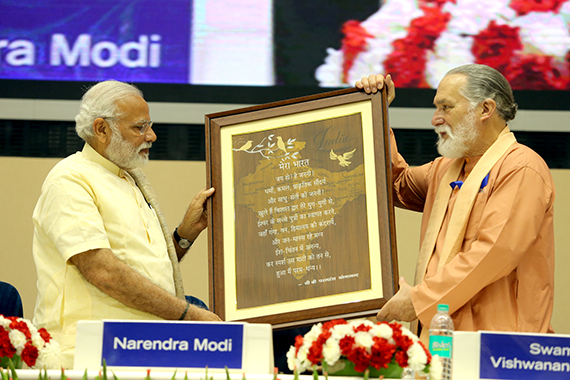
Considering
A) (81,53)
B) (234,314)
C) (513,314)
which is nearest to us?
(513,314)

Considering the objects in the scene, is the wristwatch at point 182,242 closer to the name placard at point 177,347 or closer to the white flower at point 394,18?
the name placard at point 177,347

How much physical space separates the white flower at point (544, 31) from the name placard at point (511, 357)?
10.0 ft

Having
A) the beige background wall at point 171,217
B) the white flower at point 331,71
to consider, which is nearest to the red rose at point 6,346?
the beige background wall at point 171,217

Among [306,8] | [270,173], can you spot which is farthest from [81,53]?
[270,173]

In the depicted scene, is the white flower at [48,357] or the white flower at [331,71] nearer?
the white flower at [48,357]

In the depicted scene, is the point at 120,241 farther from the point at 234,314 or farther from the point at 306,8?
the point at 306,8

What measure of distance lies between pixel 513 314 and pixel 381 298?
20.8 inches

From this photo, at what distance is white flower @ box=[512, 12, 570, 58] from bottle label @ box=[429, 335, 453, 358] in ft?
9.82

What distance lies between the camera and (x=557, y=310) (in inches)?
173

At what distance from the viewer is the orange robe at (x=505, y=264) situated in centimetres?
239

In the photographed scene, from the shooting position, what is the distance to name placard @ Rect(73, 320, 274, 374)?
1841mm

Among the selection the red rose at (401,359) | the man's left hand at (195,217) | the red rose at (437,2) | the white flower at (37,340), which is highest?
the red rose at (437,2)

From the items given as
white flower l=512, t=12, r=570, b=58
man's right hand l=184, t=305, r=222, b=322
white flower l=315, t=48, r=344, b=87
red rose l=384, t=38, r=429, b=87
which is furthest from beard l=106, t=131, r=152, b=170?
white flower l=512, t=12, r=570, b=58

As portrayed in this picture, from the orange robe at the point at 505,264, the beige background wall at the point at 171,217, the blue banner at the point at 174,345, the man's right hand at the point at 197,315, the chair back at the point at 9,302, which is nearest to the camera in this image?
the blue banner at the point at 174,345
